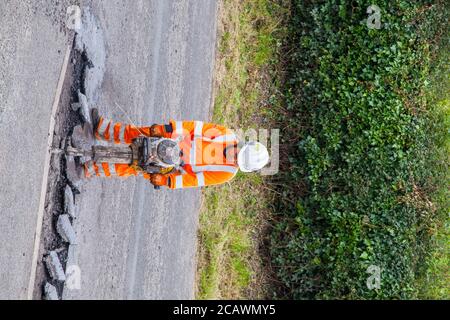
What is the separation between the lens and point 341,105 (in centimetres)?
1095

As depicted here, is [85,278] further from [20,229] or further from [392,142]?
[392,142]

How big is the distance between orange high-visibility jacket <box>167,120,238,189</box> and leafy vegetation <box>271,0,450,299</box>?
3.94 meters

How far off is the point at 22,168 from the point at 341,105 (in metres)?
6.37

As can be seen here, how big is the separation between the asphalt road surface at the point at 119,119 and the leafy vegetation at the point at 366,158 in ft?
5.90

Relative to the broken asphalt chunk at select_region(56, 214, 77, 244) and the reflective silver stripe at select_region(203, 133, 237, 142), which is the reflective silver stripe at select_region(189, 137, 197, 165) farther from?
the broken asphalt chunk at select_region(56, 214, 77, 244)

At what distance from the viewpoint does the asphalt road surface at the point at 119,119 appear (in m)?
5.75

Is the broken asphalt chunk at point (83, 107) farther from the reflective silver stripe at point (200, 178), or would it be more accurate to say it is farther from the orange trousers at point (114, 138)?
the reflective silver stripe at point (200, 178)

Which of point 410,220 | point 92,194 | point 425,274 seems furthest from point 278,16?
point 92,194

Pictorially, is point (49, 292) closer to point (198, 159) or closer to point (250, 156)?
point (198, 159)

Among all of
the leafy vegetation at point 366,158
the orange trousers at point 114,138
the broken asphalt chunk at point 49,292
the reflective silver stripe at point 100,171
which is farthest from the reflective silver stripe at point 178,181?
the leafy vegetation at point 366,158

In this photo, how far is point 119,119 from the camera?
26.9ft

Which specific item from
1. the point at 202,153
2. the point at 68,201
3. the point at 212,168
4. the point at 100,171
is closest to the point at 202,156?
the point at 202,153

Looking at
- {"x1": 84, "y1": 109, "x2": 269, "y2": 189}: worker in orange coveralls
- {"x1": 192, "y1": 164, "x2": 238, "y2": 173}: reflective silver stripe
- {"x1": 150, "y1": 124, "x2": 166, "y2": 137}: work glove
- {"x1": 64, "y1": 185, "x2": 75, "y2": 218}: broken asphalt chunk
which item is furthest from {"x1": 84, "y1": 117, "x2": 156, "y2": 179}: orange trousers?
{"x1": 192, "y1": 164, "x2": 238, "y2": 173}: reflective silver stripe

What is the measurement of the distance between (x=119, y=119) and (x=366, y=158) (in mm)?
4387
